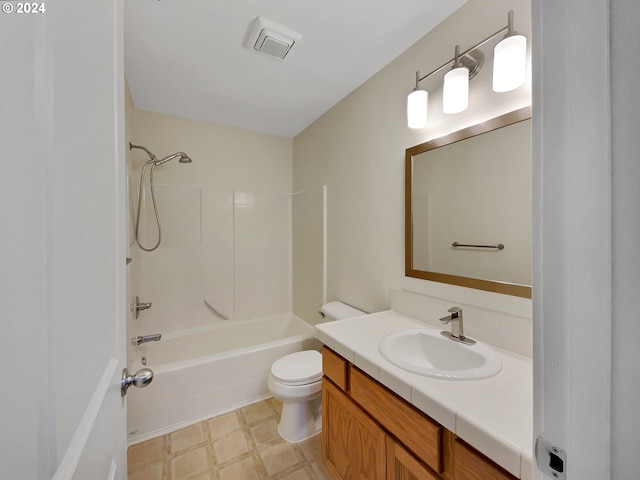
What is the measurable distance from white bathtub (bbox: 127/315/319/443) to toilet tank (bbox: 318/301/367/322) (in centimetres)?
35

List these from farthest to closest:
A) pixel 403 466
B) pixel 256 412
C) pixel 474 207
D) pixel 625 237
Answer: pixel 256 412, pixel 474 207, pixel 403 466, pixel 625 237

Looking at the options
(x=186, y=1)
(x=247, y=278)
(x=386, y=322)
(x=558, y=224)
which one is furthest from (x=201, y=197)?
(x=558, y=224)

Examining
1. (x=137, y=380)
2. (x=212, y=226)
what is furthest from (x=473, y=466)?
(x=212, y=226)

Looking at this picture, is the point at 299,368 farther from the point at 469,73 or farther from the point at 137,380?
the point at 469,73

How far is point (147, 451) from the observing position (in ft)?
5.17

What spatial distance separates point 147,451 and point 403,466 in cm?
158

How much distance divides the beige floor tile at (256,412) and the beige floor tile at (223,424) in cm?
6

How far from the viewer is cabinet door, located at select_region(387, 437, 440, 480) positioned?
2.73ft

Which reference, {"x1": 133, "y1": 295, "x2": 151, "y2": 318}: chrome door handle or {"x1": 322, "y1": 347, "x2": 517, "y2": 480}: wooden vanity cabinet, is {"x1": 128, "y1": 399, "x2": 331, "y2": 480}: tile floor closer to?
{"x1": 322, "y1": 347, "x2": 517, "y2": 480}: wooden vanity cabinet

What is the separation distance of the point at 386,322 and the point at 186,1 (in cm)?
187

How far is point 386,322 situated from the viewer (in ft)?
4.68

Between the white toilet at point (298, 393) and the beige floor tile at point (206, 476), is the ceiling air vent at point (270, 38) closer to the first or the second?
the white toilet at point (298, 393)

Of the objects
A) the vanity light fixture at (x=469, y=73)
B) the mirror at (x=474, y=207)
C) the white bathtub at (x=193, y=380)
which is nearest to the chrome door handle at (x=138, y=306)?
the white bathtub at (x=193, y=380)

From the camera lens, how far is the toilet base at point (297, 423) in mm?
1655
